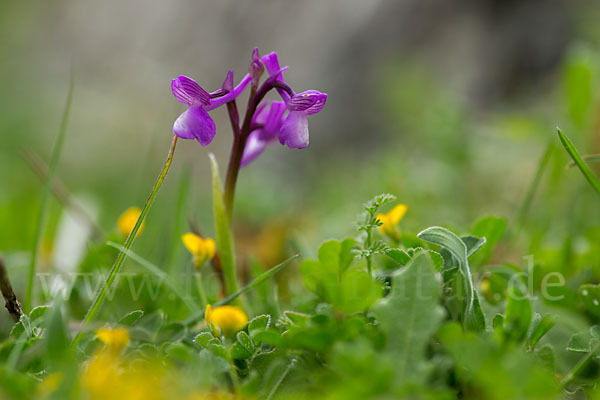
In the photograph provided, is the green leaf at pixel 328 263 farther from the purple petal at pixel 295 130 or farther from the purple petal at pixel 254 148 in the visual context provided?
the purple petal at pixel 254 148

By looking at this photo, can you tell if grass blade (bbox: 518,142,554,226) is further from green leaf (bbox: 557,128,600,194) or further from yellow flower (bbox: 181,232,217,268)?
yellow flower (bbox: 181,232,217,268)

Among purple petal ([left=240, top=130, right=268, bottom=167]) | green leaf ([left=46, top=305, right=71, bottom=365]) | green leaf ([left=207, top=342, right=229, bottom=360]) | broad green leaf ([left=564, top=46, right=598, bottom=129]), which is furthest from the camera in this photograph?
broad green leaf ([left=564, top=46, right=598, bottom=129])

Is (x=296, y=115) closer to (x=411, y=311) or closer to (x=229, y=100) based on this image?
(x=229, y=100)

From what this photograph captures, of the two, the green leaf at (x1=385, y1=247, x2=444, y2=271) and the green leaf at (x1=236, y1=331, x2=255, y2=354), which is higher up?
the green leaf at (x1=385, y1=247, x2=444, y2=271)

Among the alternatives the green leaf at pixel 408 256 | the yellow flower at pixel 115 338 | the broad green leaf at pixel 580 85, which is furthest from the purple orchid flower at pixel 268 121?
the broad green leaf at pixel 580 85

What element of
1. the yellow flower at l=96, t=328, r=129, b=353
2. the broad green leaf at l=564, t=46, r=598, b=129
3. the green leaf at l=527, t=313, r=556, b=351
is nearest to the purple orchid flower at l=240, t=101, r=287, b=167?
the yellow flower at l=96, t=328, r=129, b=353

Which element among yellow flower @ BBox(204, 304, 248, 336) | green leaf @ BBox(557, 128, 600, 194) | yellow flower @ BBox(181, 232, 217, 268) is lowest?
yellow flower @ BBox(204, 304, 248, 336)

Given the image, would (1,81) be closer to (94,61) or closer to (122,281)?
(94,61)
